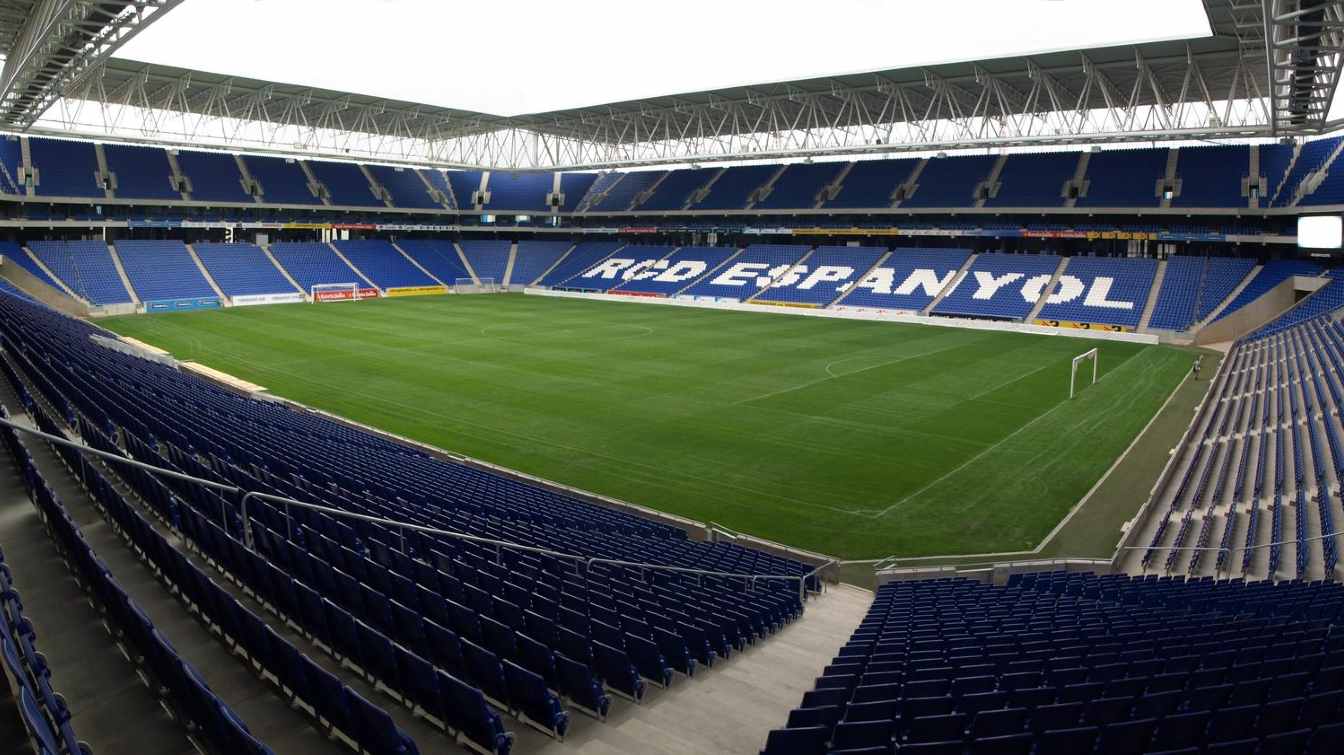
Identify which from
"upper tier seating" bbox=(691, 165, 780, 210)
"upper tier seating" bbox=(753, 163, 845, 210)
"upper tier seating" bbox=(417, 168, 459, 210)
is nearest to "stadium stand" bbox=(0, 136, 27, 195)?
"upper tier seating" bbox=(417, 168, 459, 210)

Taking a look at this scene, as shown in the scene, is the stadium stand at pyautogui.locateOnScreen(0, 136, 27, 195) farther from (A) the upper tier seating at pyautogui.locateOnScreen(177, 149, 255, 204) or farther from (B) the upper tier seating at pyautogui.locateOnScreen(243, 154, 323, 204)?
(B) the upper tier seating at pyautogui.locateOnScreen(243, 154, 323, 204)

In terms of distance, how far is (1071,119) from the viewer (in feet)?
174

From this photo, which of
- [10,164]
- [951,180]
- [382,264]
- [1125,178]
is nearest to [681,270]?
[951,180]

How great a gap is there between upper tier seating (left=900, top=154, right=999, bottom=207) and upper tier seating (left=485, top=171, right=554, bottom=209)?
117 ft

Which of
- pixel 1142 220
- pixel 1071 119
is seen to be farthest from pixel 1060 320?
pixel 1071 119

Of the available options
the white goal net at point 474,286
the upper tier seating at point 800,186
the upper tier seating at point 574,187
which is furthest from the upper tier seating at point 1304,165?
the upper tier seating at point 574,187

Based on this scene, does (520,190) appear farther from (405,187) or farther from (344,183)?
(344,183)

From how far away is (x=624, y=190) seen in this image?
7762 cm

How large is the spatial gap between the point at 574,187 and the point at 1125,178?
4811 centimetres

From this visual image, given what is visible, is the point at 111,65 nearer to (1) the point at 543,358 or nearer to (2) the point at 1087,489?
(1) the point at 543,358

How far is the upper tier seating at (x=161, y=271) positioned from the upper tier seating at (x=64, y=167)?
4116 millimetres

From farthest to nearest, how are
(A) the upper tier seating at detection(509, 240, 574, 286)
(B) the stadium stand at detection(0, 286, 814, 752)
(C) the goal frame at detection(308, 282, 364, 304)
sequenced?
(A) the upper tier seating at detection(509, 240, 574, 286) < (C) the goal frame at detection(308, 282, 364, 304) < (B) the stadium stand at detection(0, 286, 814, 752)

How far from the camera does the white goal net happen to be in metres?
68.9

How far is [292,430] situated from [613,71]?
37885mm
